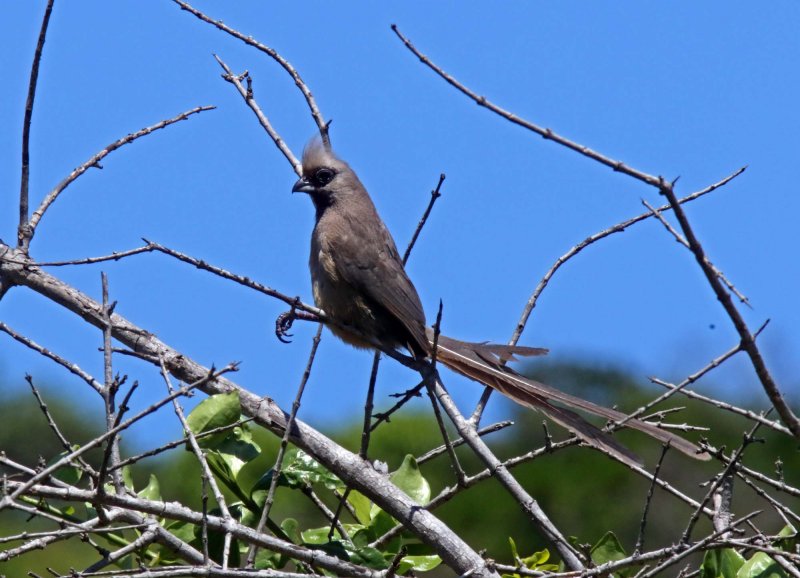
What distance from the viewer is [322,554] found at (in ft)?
9.32

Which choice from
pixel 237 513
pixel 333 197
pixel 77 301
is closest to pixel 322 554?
pixel 237 513

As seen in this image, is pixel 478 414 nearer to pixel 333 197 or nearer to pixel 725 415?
pixel 333 197

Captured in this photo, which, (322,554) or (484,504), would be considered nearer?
(322,554)

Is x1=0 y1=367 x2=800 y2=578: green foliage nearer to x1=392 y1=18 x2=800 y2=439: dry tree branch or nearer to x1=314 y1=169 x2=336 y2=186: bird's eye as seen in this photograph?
x1=314 y1=169 x2=336 y2=186: bird's eye

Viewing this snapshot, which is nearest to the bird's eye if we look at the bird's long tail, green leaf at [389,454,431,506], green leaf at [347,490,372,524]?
the bird's long tail

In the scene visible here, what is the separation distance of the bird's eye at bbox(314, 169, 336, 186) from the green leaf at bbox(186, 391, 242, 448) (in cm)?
212

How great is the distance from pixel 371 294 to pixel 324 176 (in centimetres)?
82

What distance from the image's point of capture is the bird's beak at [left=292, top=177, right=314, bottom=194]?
5066 mm

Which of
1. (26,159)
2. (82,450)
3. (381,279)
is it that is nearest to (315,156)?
(381,279)

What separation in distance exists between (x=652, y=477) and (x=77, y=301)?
1861 millimetres

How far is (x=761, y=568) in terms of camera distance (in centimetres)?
300

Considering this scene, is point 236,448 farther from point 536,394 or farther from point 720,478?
point 720,478

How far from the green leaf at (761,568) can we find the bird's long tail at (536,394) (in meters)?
0.37

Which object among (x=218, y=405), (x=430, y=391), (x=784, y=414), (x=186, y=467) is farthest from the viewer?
(x=186, y=467)
